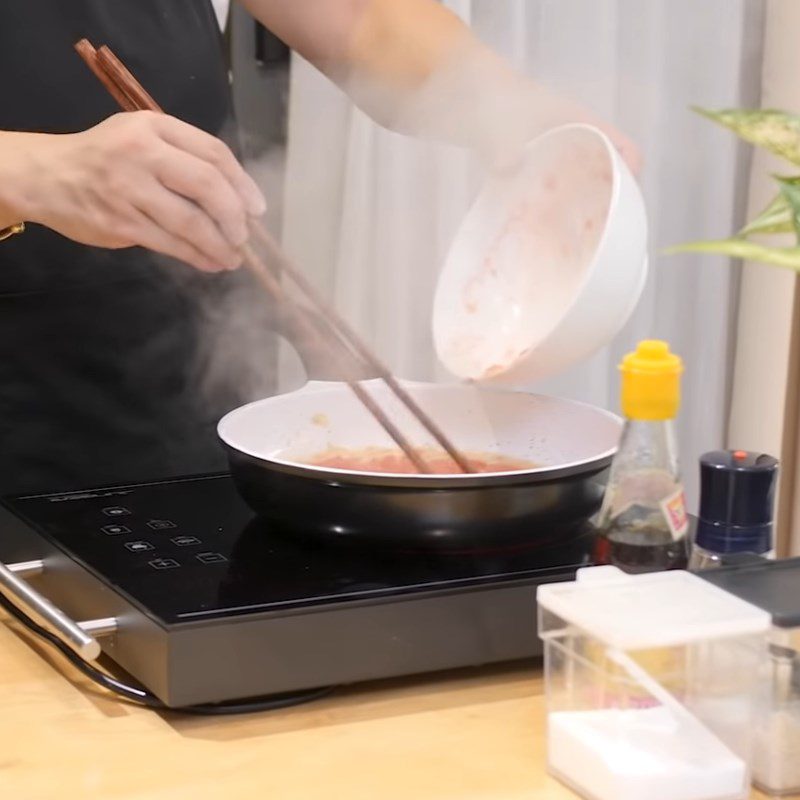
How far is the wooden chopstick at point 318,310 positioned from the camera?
1241 millimetres

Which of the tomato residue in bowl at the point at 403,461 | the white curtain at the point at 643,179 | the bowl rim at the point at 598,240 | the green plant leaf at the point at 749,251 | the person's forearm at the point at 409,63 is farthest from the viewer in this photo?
the white curtain at the point at 643,179

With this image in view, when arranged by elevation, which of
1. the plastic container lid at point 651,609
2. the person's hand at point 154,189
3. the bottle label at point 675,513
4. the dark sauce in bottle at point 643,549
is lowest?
the dark sauce in bottle at point 643,549

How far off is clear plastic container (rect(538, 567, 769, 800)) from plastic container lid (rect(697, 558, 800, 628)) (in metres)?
0.01

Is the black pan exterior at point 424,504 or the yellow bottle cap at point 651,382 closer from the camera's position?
the yellow bottle cap at point 651,382

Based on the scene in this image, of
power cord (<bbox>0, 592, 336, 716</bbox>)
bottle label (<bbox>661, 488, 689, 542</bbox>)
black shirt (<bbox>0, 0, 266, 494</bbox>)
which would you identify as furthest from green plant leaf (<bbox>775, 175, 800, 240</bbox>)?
black shirt (<bbox>0, 0, 266, 494</bbox>)

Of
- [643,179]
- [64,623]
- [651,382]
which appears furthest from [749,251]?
[643,179]

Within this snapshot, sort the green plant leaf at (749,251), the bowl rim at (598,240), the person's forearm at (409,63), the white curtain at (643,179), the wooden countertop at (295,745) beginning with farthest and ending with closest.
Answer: the white curtain at (643,179) < the person's forearm at (409,63) < the bowl rim at (598,240) < the wooden countertop at (295,745) < the green plant leaf at (749,251)

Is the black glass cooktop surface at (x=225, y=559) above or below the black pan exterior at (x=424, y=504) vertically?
below

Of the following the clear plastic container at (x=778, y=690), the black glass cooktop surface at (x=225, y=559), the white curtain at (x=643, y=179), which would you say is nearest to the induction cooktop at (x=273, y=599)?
the black glass cooktop surface at (x=225, y=559)

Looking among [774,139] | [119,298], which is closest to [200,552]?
[774,139]

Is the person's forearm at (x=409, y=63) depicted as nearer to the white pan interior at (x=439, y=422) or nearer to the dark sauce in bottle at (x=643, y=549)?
the white pan interior at (x=439, y=422)

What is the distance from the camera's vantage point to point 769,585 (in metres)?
0.90

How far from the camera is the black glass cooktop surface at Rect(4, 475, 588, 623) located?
1029 mm

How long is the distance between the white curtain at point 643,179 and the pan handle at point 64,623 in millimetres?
1072
